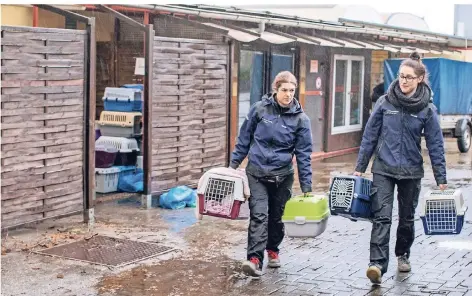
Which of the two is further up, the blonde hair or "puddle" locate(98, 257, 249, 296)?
the blonde hair

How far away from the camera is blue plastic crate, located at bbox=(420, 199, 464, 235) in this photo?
6316 mm

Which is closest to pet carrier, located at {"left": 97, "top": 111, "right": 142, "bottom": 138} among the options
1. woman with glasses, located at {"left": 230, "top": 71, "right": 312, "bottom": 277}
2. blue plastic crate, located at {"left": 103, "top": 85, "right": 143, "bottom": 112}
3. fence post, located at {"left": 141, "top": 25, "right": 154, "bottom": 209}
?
blue plastic crate, located at {"left": 103, "top": 85, "right": 143, "bottom": 112}

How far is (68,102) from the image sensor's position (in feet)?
27.2

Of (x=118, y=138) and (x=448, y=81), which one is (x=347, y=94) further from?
(x=118, y=138)

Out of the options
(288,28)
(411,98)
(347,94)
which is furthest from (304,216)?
(347,94)

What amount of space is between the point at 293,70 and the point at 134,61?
4.08 m

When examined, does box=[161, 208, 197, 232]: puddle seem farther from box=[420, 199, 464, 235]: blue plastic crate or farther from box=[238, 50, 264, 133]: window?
box=[238, 50, 264, 133]: window

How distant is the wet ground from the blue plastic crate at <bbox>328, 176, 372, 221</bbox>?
1.90ft

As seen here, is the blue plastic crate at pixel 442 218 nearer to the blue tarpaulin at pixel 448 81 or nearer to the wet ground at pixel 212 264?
the wet ground at pixel 212 264

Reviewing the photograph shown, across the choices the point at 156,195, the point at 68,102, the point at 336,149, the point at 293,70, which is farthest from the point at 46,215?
the point at 336,149

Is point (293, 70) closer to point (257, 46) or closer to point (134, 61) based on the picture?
point (257, 46)

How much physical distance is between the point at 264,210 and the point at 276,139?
1.99ft

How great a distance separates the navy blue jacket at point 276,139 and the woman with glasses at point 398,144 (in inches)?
21.4

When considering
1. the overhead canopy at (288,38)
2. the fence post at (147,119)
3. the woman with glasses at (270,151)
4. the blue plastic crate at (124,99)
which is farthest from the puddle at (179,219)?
the overhead canopy at (288,38)
